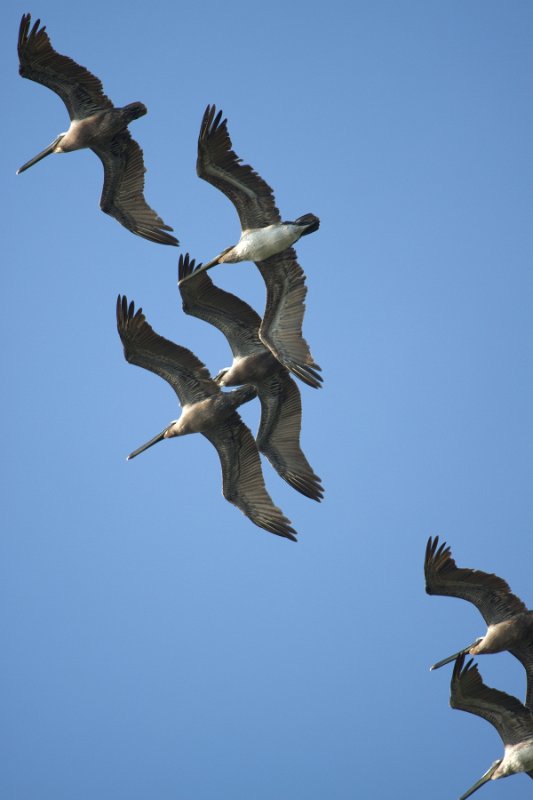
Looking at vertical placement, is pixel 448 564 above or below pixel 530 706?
above

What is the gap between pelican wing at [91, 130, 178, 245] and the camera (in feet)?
79.4

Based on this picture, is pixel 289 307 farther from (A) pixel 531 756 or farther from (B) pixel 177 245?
(A) pixel 531 756

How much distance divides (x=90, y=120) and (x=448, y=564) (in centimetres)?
881

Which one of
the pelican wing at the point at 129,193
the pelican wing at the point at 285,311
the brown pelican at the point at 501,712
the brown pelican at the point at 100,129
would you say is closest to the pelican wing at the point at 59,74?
the brown pelican at the point at 100,129

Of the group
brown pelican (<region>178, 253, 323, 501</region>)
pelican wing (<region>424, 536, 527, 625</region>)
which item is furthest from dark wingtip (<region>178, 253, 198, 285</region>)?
pelican wing (<region>424, 536, 527, 625</region>)

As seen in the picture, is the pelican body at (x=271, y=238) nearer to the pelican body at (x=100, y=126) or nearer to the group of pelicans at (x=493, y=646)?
the pelican body at (x=100, y=126)

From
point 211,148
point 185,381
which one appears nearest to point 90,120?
point 211,148

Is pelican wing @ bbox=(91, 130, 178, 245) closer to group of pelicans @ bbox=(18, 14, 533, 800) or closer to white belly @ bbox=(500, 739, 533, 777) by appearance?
group of pelicans @ bbox=(18, 14, 533, 800)

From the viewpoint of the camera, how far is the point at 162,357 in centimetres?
2280

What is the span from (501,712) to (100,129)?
10.7 meters

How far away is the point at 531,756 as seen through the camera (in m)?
22.1

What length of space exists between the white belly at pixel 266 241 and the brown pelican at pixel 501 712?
6384mm

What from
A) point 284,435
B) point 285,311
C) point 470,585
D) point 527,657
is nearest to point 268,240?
point 285,311

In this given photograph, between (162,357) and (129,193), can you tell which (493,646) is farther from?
(129,193)
